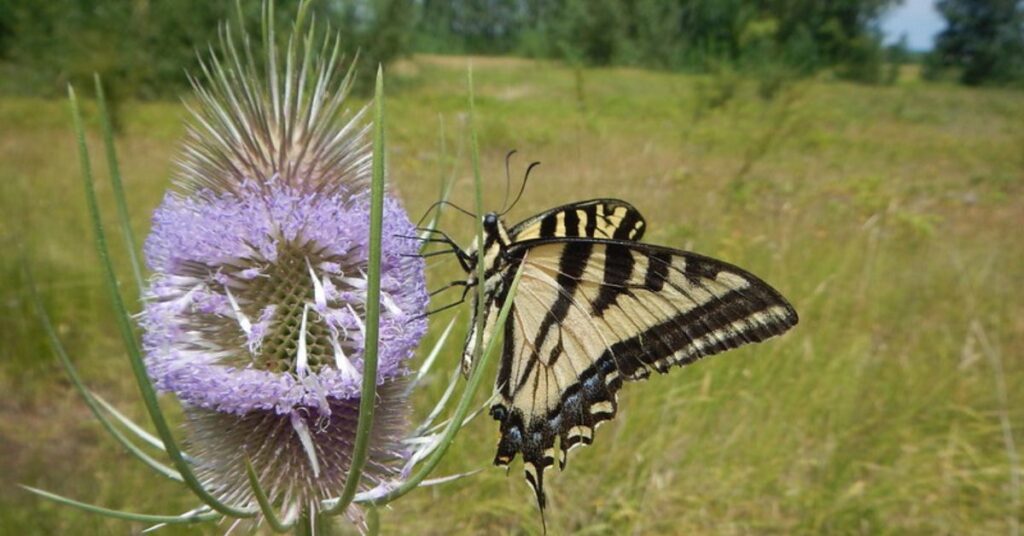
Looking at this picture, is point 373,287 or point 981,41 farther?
point 981,41

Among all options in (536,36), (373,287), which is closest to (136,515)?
(373,287)

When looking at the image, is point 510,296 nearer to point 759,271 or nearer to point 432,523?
point 432,523

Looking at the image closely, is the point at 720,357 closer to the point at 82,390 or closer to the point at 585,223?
the point at 585,223

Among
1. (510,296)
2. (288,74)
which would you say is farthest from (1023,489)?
(288,74)

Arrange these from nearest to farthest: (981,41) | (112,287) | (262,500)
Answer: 1. (112,287)
2. (262,500)
3. (981,41)

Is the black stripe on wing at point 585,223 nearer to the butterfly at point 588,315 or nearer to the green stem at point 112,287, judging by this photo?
the butterfly at point 588,315

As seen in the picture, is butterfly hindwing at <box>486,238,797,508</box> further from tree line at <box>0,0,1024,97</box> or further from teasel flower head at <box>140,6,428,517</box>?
tree line at <box>0,0,1024,97</box>
